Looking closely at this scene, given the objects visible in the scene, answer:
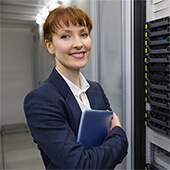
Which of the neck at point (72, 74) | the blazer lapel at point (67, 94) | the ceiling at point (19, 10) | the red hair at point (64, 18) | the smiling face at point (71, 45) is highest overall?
the ceiling at point (19, 10)

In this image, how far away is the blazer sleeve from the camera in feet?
2.66

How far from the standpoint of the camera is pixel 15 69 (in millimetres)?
4422

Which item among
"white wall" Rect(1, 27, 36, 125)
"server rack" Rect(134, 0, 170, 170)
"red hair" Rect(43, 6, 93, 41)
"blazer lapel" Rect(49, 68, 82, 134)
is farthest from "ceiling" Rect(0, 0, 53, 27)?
"blazer lapel" Rect(49, 68, 82, 134)

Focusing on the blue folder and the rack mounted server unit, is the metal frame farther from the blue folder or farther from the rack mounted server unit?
the blue folder

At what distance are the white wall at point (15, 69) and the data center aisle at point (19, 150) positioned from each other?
299mm

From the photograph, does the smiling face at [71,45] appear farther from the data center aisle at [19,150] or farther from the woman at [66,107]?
the data center aisle at [19,150]

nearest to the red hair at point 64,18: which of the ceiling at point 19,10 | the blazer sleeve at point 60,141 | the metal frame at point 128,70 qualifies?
the blazer sleeve at point 60,141

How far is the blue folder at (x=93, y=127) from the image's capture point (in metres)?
0.87

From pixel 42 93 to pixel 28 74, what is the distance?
12.5ft

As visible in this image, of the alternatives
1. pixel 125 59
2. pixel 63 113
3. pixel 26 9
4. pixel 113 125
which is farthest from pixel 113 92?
pixel 26 9

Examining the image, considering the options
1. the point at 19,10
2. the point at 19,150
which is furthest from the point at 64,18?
the point at 19,150

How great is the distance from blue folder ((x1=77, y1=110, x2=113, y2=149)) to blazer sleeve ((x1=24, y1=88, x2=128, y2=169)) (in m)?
0.06

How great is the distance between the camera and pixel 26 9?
2.90m

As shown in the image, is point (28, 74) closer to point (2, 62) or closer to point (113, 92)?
point (2, 62)
